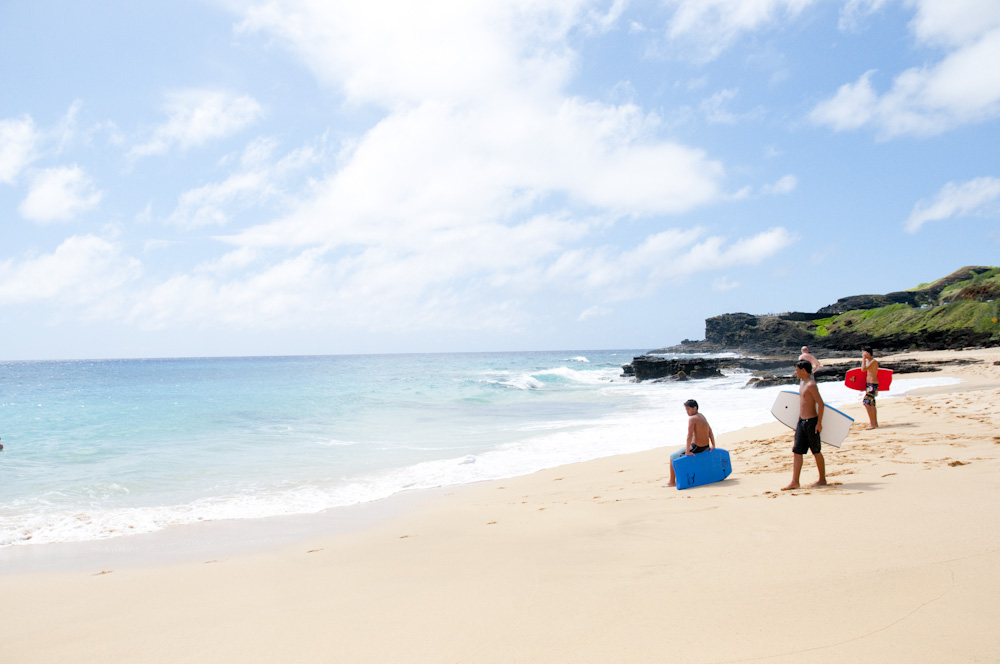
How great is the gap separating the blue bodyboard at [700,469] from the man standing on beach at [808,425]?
99 cm

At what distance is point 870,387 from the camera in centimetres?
1062

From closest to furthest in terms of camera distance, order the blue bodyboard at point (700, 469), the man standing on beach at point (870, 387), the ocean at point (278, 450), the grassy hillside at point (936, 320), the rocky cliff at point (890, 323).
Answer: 1. the blue bodyboard at point (700, 469)
2. the ocean at point (278, 450)
3. the man standing on beach at point (870, 387)
4. the grassy hillside at point (936, 320)
5. the rocky cliff at point (890, 323)

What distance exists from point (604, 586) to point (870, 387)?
9.32 m

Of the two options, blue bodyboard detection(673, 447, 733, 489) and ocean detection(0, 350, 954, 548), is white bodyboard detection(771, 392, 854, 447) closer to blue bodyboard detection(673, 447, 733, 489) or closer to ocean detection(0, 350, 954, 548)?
blue bodyboard detection(673, 447, 733, 489)

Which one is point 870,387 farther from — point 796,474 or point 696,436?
point 796,474

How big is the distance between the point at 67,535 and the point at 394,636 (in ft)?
20.8

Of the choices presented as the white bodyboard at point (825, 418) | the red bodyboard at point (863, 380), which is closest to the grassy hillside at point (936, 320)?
the red bodyboard at point (863, 380)

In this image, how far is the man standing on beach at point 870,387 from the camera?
10195 millimetres

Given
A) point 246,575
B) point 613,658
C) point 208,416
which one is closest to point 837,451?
point 613,658

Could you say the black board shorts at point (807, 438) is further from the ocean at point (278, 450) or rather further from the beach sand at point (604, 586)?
the ocean at point (278, 450)

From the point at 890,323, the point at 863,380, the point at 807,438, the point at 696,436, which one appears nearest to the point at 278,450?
the point at 696,436

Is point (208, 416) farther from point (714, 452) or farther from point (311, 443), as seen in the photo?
point (714, 452)

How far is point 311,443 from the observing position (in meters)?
14.8

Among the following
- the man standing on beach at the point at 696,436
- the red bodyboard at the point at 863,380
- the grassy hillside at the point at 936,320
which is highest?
the grassy hillside at the point at 936,320
